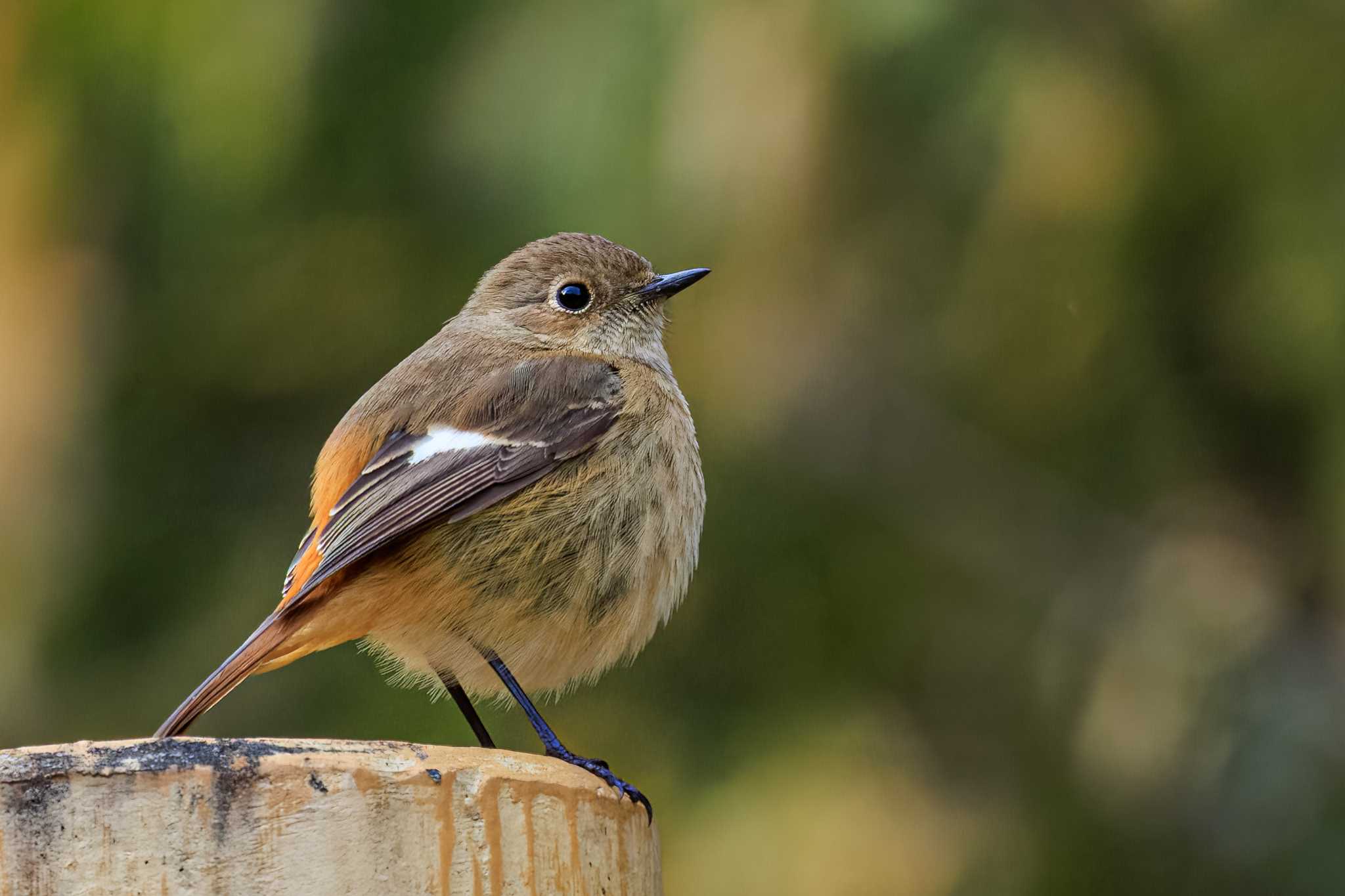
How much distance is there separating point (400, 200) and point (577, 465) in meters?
2.85

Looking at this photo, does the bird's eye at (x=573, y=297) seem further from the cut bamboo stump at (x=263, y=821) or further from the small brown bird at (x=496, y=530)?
the cut bamboo stump at (x=263, y=821)

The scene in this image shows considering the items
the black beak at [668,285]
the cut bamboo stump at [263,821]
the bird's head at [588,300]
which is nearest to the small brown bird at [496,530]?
the bird's head at [588,300]

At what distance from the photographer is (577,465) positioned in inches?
142

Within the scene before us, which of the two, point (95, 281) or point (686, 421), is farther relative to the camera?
point (95, 281)

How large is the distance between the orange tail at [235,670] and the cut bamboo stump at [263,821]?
719 millimetres

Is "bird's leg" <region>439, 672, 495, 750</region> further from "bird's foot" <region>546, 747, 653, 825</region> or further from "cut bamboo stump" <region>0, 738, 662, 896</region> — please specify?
"cut bamboo stump" <region>0, 738, 662, 896</region>

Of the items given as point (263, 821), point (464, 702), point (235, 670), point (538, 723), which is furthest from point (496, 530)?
point (263, 821)

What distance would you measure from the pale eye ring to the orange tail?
1.50 m

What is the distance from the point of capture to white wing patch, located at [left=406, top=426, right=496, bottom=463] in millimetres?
3551

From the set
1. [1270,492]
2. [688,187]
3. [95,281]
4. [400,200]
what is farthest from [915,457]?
[95,281]

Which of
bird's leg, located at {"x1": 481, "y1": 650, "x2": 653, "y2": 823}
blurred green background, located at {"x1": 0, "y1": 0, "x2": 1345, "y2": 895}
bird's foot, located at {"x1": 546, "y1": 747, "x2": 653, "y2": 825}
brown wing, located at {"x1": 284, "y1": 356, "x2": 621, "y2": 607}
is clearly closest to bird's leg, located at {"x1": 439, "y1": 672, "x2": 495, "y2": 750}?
bird's leg, located at {"x1": 481, "y1": 650, "x2": 653, "y2": 823}

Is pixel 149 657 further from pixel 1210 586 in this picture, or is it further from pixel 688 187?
pixel 1210 586

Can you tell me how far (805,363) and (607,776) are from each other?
3689 millimetres

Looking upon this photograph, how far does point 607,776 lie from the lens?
8.97ft
